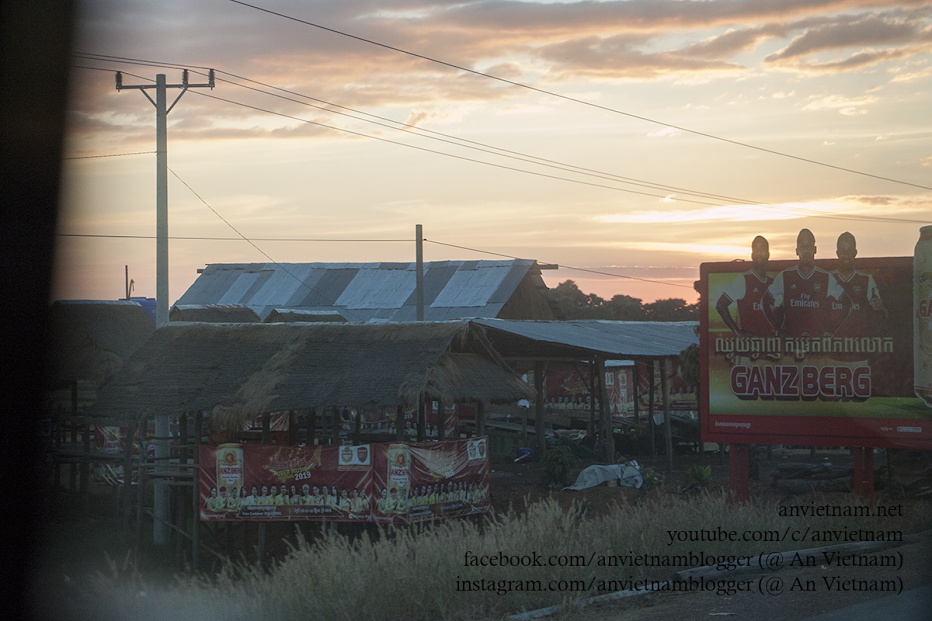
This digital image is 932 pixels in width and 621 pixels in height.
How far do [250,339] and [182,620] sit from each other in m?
9.96

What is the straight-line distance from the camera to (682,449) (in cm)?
2916

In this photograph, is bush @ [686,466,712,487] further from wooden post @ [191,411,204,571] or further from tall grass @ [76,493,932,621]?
wooden post @ [191,411,204,571]

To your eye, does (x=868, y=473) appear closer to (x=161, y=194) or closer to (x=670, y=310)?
(x=161, y=194)

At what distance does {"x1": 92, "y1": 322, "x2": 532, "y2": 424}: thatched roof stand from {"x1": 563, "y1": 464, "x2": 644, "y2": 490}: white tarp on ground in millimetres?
3858

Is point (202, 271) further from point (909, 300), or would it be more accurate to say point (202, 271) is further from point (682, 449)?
point (909, 300)

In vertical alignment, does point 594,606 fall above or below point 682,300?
below

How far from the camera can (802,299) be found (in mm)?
14297

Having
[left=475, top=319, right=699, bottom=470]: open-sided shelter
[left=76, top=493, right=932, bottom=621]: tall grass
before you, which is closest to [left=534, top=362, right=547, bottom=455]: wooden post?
[left=475, top=319, right=699, bottom=470]: open-sided shelter

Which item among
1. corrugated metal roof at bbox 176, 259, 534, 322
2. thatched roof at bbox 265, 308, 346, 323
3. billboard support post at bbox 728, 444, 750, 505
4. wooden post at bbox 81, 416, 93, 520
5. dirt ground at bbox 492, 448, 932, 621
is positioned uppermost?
corrugated metal roof at bbox 176, 259, 534, 322

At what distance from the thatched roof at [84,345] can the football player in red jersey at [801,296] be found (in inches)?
666

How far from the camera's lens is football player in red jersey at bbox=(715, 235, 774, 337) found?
14.5 meters

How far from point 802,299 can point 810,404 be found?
170cm

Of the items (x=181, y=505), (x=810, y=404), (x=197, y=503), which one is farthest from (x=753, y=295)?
(x=181, y=505)

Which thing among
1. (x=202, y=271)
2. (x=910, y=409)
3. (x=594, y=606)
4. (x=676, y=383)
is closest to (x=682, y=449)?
(x=676, y=383)
